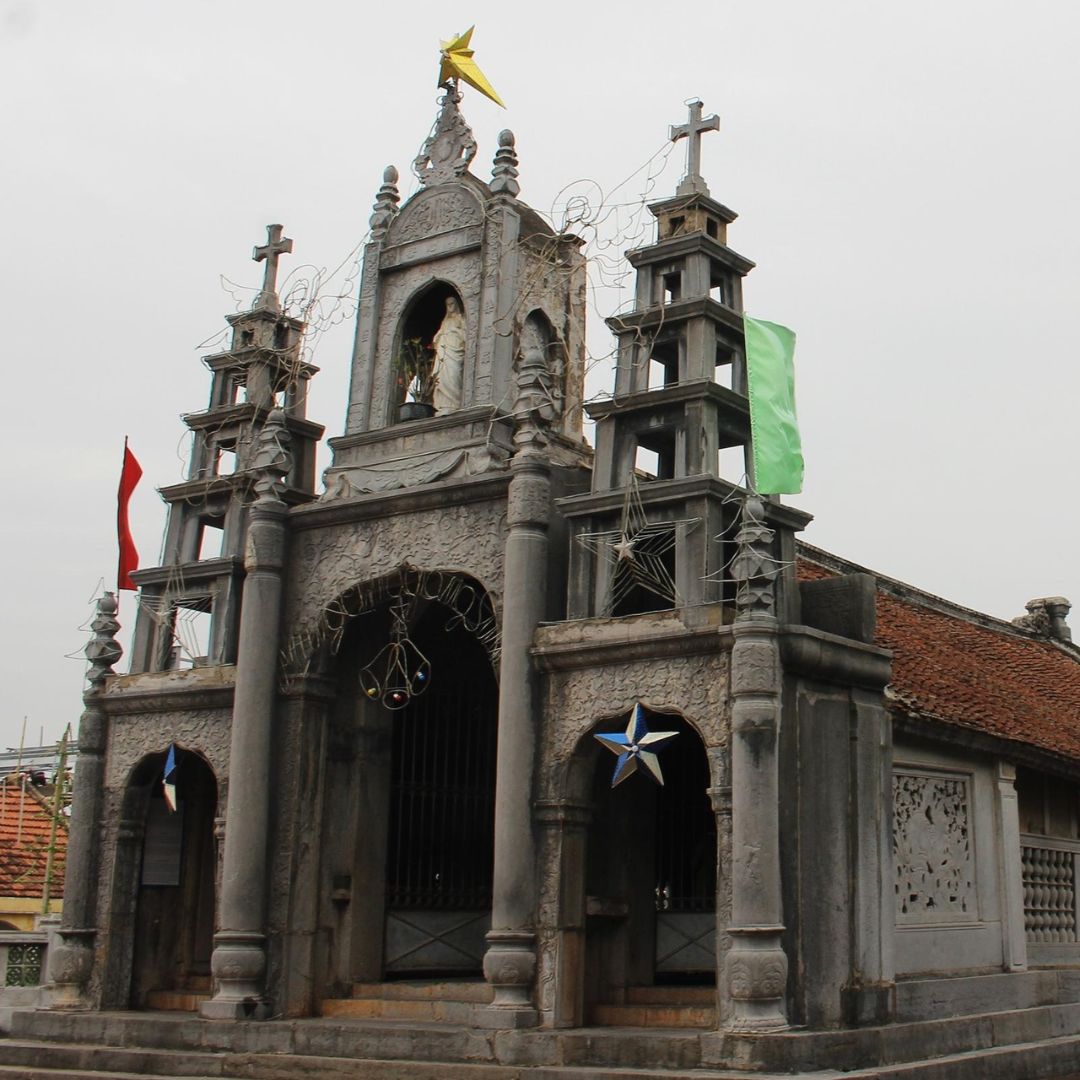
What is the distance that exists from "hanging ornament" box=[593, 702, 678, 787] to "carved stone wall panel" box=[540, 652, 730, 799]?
7.5 inches

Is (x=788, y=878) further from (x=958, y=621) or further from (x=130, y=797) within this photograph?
(x=958, y=621)

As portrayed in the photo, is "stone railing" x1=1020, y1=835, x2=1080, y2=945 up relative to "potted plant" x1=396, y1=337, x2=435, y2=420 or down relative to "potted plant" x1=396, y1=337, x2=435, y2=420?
down

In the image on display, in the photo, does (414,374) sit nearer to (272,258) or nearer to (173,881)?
(272,258)

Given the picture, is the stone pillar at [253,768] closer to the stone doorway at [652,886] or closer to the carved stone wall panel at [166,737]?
the carved stone wall panel at [166,737]

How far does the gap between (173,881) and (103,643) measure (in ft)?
9.21

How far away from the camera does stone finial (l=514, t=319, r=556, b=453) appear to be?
15344mm

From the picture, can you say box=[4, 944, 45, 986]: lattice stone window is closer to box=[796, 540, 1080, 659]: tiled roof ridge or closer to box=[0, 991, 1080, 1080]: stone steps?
box=[0, 991, 1080, 1080]: stone steps

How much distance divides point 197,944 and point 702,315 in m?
9.02

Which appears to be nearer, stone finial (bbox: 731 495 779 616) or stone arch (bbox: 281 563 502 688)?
stone finial (bbox: 731 495 779 616)

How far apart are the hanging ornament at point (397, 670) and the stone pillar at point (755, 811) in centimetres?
400

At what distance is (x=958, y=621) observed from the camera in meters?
23.1

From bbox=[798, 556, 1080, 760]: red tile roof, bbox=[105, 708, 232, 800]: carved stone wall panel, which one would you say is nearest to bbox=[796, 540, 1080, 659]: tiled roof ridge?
bbox=[798, 556, 1080, 760]: red tile roof

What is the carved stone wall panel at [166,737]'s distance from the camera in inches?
680

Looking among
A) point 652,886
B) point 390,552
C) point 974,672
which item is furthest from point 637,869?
point 974,672
